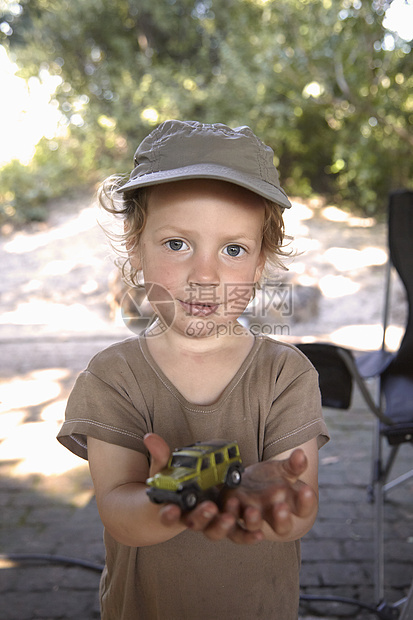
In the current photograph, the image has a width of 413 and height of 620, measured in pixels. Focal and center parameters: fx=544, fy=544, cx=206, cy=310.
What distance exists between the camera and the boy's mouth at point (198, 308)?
114cm

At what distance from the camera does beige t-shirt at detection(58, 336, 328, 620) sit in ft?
3.89

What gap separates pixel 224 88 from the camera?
1106cm

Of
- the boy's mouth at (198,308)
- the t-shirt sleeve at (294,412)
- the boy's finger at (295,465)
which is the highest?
the boy's mouth at (198,308)

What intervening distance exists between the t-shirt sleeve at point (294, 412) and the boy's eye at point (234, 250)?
0.28 meters

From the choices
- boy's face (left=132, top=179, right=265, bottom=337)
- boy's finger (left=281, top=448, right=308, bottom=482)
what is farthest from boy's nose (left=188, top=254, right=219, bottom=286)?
boy's finger (left=281, top=448, right=308, bottom=482)

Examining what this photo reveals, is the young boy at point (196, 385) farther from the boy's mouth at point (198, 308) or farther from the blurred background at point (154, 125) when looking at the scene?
the blurred background at point (154, 125)

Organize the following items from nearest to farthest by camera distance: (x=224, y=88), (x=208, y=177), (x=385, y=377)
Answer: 1. (x=208, y=177)
2. (x=385, y=377)
3. (x=224, y=88)

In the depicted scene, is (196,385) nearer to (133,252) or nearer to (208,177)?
(133,252)

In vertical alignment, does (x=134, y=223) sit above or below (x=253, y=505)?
above

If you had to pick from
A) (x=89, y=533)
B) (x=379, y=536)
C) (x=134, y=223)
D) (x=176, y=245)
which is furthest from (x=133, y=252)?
(x=89, y=533)

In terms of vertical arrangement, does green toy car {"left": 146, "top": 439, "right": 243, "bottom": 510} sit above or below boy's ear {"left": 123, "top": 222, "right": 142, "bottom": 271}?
below

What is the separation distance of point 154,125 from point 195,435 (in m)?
11.0

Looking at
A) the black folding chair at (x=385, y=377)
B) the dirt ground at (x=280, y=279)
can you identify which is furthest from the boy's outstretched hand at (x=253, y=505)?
the dirt ground at (x=280, y=279)

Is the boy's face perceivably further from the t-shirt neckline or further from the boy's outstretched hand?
the boy's outstretched hand
